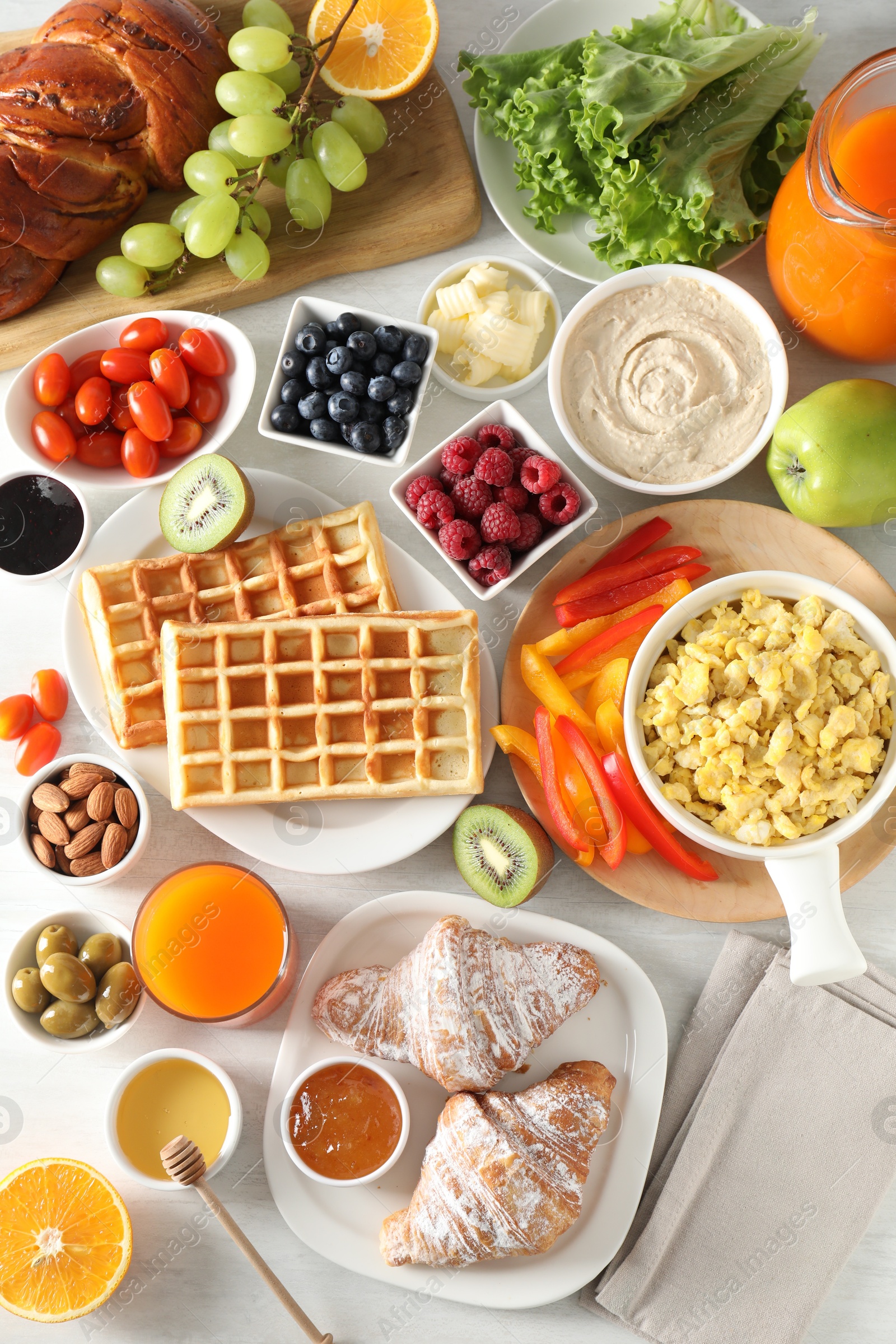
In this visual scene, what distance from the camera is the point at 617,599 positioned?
2.20 metres


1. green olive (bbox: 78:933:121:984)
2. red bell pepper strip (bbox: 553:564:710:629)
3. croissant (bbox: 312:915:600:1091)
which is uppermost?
red bell pepper strip (bbox: 553:564:710:629)

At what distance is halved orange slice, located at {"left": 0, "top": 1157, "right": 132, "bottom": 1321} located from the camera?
204cm

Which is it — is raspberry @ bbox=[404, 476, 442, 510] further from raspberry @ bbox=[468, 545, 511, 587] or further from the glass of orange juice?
the glass of orange juice

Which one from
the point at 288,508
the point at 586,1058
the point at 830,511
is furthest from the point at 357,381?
the point at 586,1058

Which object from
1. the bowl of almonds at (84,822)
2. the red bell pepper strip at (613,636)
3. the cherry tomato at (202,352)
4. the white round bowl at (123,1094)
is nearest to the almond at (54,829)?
the bowl of almonds at (84,822)

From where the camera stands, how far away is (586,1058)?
2211mm

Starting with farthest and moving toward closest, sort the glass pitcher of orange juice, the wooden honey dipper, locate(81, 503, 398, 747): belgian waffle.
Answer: locate(81, 503, 398, 747): belgian waffle, the wooden honey dipper, the glass pitcher of orange juice

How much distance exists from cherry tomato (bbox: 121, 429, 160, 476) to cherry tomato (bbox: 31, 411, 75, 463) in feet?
0.44

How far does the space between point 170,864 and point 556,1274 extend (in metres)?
1.29

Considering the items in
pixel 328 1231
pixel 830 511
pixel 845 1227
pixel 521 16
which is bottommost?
pixel 845 1227

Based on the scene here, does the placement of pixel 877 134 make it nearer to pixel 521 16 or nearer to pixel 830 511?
pixel 830 511

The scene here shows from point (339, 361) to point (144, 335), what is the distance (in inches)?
19.6

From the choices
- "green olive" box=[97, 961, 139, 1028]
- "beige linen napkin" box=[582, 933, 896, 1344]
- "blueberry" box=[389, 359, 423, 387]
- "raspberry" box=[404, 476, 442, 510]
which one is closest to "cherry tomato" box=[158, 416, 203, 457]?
"blueberry" box=[389, 359, 423, 387]

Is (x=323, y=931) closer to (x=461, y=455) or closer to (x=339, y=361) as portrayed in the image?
(x=461, y=455)
